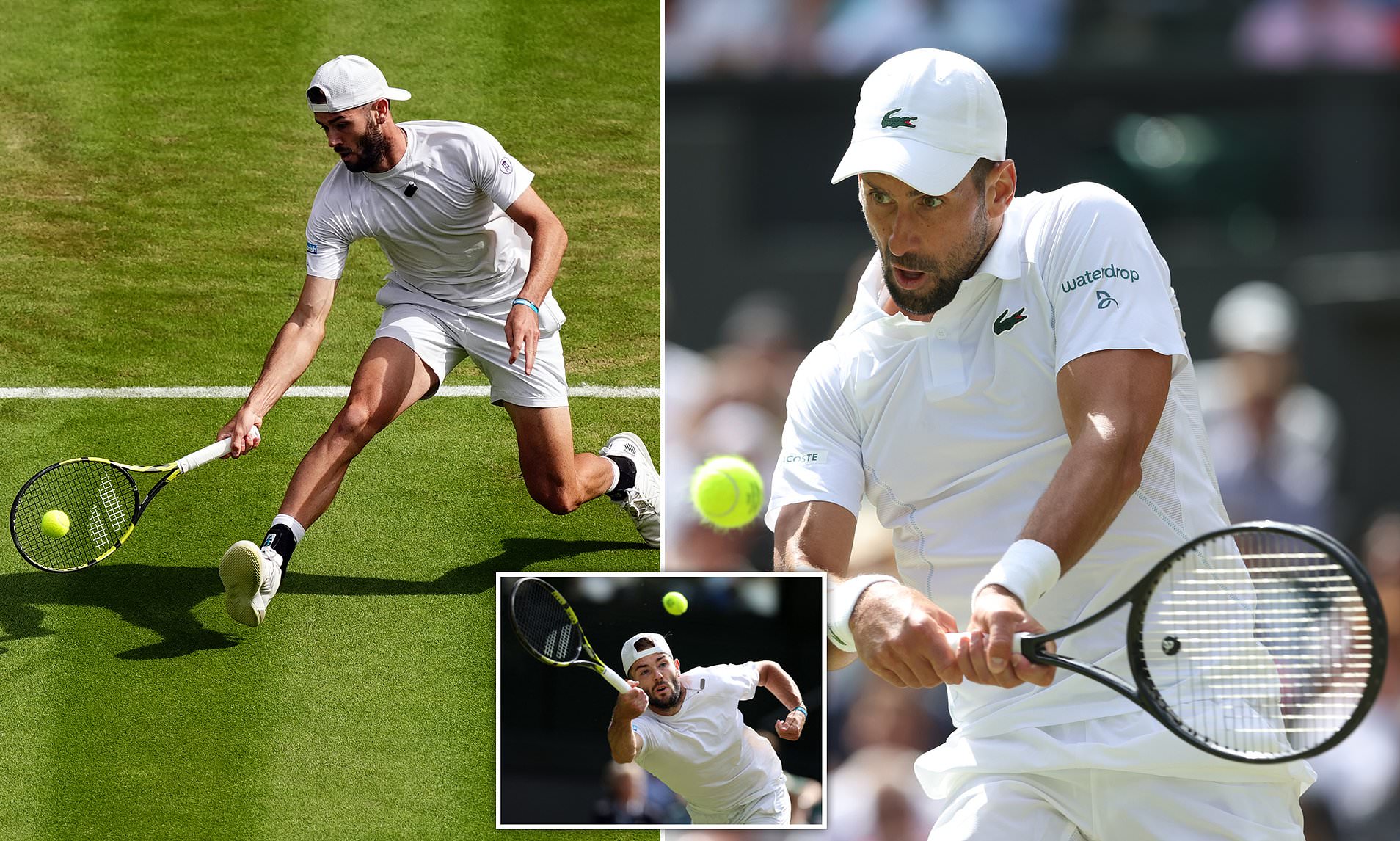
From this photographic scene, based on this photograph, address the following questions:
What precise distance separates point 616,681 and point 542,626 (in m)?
0.13

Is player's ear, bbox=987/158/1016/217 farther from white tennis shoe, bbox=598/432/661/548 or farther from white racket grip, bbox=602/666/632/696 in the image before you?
white tennis shoe, bbox=598/432/661/548

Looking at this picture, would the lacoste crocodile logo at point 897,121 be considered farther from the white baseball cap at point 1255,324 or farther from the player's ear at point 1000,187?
the white baseball cap at point 1255,324

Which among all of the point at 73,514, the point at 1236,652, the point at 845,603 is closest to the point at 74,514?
the point at 73,514

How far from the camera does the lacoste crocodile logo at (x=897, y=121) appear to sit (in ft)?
5.59

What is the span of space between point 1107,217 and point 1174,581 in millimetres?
412

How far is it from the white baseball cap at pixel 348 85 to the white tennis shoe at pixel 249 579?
0.87 m

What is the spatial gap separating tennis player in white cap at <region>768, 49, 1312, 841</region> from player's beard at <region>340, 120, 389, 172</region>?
144 cm

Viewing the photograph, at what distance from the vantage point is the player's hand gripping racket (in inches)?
121

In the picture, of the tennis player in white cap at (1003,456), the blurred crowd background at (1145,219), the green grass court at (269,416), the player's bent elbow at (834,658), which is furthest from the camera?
the green grass court at (269,416)

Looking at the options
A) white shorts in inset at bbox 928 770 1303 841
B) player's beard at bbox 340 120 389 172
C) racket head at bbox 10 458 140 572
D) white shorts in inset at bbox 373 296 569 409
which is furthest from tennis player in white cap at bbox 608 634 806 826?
racket head at bbox 10 458 140 572

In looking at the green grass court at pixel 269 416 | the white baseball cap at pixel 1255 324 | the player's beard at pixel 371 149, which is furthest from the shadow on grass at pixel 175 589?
the white baseball cap at pixel 1255 324

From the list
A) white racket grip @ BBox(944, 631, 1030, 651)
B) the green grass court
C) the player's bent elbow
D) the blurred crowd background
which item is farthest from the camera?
the green grass court

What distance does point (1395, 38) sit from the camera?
3654mm

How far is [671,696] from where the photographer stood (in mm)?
2143
